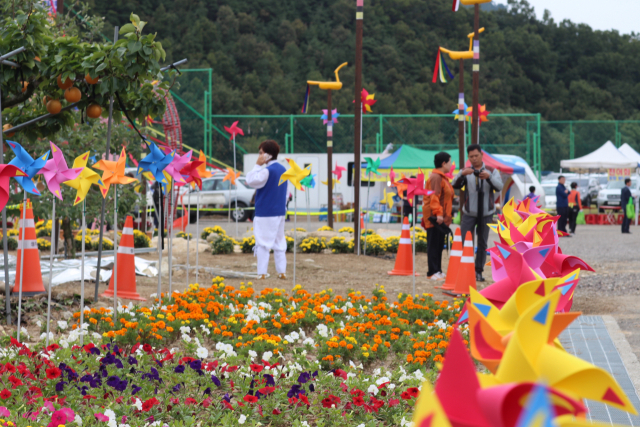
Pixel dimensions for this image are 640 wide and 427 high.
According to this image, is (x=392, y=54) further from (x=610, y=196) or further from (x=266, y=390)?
(x=266, y=390)

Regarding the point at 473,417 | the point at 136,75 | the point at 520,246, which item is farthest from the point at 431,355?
the point at 473,417

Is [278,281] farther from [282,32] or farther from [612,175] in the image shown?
[282,32]

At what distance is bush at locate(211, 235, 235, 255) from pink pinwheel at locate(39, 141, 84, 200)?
7872 millimetres

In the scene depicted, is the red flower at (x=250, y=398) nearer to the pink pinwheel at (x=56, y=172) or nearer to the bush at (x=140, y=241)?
the pink pinwheel at (x=56, y=172)

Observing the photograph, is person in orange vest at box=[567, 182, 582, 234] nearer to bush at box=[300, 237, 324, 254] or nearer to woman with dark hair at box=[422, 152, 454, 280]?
bush at box=[300, 237, 324, 254]

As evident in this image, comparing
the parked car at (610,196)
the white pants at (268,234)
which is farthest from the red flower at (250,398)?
the parked car at (610,196)

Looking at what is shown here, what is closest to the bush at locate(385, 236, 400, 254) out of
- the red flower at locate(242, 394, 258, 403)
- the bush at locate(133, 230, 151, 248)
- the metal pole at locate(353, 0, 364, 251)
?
the metal pole at locate(353, 0, 364, 251)

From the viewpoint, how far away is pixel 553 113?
52312 mm

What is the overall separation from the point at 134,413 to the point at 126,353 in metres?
1.25

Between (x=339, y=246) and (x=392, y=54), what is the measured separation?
39.1 metres

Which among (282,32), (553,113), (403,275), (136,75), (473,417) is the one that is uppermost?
(282,32)

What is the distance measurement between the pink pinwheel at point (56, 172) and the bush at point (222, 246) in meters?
7.87

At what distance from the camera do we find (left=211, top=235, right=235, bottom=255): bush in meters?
12.0

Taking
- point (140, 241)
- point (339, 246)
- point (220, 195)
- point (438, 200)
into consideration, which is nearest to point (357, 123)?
point (339, 246)
